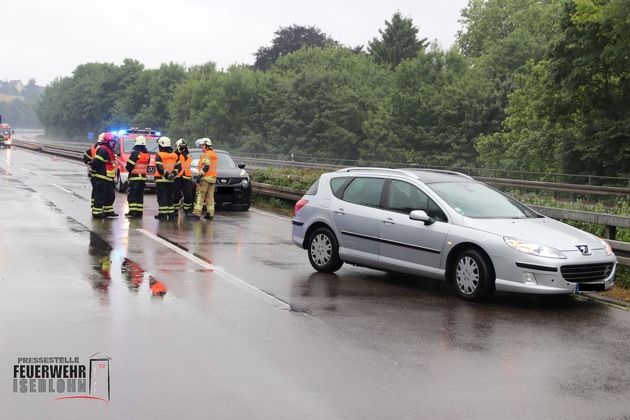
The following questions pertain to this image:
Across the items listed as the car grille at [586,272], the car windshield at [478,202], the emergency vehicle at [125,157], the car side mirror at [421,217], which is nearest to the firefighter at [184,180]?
the emergency vehicle at [125,157]

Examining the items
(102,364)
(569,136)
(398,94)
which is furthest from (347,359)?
(398,94)

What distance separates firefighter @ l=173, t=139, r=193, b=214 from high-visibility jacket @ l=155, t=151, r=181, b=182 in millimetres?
218

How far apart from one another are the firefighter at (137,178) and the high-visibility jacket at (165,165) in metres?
0.30

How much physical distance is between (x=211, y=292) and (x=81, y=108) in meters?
140

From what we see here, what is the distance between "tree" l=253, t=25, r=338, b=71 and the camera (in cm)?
10300

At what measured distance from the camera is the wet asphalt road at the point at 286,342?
5988 millimetres

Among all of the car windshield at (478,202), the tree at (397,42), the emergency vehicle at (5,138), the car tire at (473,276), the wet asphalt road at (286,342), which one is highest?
the tree at (397,42)

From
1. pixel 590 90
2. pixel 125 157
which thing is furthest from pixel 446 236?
pixel 590 90

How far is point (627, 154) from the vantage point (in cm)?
3956

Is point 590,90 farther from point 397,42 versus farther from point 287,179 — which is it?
point 397,42

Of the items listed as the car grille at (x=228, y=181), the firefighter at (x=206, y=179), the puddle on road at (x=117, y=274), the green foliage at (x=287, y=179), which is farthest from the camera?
the green foliage at (x=287, y=179)

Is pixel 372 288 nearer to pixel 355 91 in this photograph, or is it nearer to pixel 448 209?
pixel 448 209

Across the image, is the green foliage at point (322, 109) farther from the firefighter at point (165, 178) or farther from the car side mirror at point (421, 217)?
the car side mirror at point (421, 217)

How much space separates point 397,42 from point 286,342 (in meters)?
89.8
